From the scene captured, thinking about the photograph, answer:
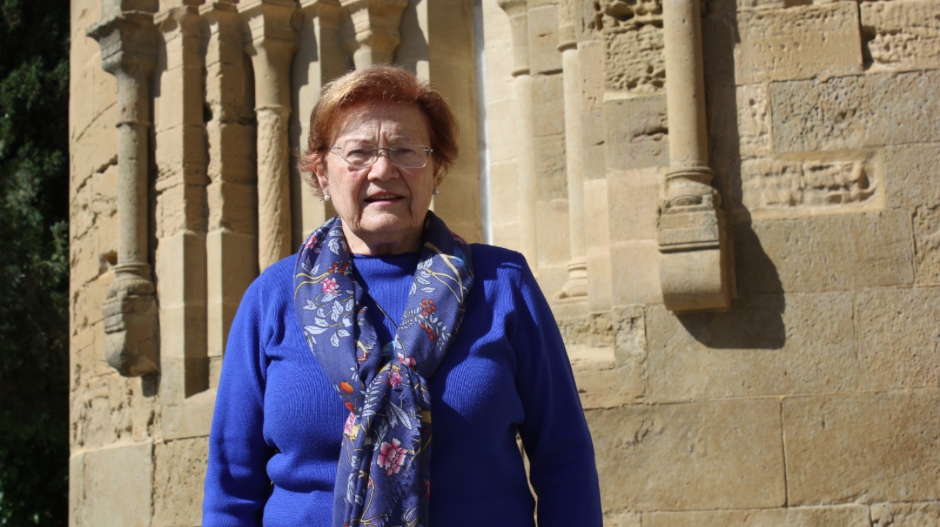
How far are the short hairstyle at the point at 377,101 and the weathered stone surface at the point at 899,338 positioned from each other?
2.24 meters

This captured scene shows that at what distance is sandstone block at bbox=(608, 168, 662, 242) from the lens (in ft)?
14.0

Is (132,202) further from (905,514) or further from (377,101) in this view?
(377,101)

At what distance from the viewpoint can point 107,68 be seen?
631 cm

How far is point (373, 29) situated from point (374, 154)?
12.1ft

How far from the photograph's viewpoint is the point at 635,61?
14.3ft

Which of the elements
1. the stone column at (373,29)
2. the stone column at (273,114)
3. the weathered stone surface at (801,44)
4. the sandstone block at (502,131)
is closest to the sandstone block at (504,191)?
the sandstone block at (502,131)

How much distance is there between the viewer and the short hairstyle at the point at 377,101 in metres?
2.12

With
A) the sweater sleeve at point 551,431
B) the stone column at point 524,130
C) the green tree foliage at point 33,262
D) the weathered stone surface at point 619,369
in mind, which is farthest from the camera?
the green tree foliage at point 33,262

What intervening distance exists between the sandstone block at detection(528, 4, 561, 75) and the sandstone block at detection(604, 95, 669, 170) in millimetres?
1022

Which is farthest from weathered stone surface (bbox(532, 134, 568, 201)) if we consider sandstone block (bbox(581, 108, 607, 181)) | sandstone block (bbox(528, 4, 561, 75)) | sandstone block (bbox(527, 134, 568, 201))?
sandstone block (bbox(581, 108, 607, 181))

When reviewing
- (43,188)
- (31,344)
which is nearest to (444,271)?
(31,344)

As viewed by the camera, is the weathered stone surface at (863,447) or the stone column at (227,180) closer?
the weathered stone surface at (863,447)

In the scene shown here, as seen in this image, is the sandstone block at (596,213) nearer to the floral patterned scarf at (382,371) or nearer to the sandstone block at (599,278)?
the sandstone block at (599,278)

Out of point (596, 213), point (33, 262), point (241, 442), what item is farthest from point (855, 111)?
point (33, 262)
